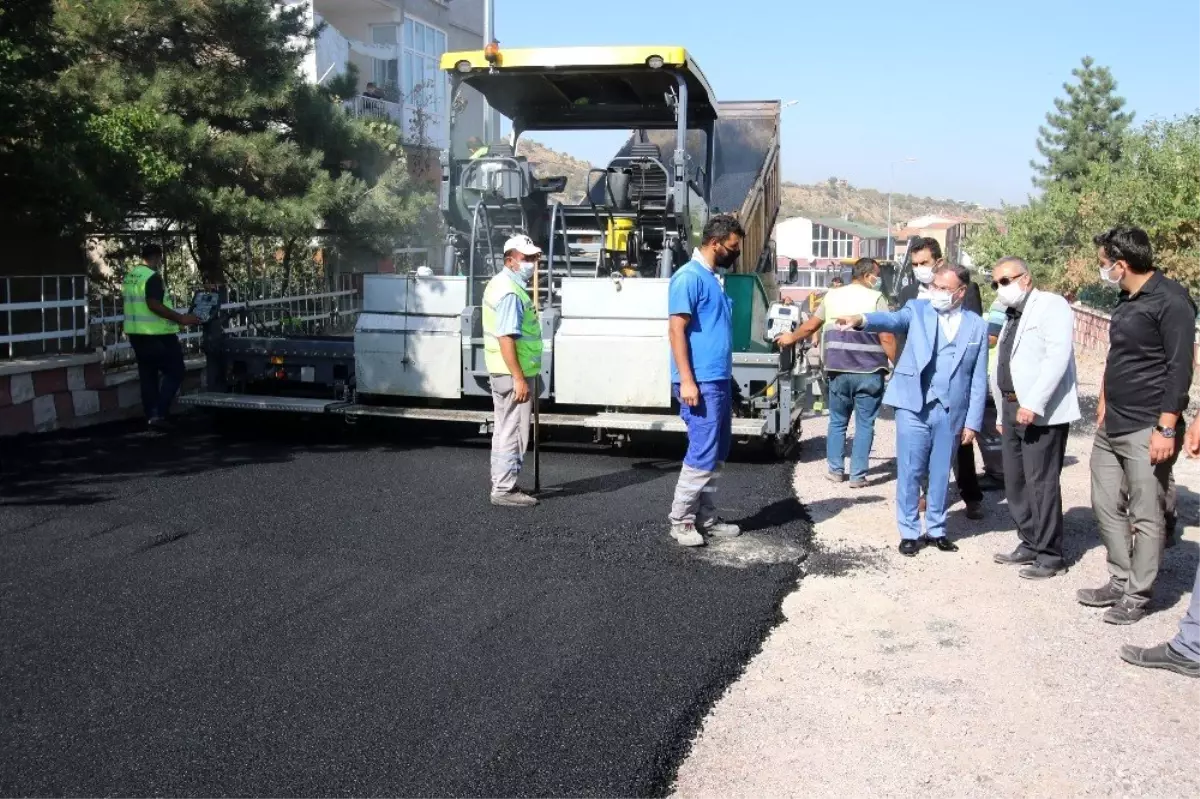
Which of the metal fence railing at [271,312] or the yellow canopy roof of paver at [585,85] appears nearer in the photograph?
the yellow canopy roof of paver at [585,85]

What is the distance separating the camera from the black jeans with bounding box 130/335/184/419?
9234 mm

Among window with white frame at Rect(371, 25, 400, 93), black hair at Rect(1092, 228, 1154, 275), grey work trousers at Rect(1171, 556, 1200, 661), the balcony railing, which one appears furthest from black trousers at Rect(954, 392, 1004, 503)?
window with white frame at Rect(371, 25, 400, 93)

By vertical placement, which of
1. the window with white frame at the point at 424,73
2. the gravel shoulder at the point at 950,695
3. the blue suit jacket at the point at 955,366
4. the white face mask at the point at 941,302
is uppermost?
the window with white frame at the point at 424,73

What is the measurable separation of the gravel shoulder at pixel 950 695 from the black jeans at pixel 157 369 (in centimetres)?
578

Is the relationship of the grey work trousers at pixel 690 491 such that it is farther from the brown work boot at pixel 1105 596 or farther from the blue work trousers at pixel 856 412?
the blue work trousers at pixel 856 412

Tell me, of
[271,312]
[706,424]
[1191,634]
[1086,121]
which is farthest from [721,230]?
[1086,121]

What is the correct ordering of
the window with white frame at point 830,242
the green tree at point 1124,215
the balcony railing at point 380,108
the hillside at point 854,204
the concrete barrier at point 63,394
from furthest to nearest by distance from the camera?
the hillside at point 854,204 → the window with white frame at point 830,242 → the balcony railing at point 380,108 → the green tree at point 1124,215 → the concrete barrier at point 63,394

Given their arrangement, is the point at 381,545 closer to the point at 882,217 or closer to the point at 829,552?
the point at 829,552

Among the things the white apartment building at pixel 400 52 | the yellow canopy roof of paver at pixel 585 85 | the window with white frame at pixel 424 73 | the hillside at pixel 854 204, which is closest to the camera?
the yellow canopy roof of paver at pixel 585 85

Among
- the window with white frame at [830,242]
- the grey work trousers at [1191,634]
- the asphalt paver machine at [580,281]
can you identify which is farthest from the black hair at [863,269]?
the window with white frame at [830,242]

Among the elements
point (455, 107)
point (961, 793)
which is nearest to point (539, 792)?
Result: point (961, 793)

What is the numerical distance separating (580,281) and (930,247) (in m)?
2.37

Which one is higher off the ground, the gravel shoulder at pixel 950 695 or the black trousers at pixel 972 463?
the black trousers at pixel 972 463

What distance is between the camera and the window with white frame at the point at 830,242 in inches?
3455
